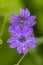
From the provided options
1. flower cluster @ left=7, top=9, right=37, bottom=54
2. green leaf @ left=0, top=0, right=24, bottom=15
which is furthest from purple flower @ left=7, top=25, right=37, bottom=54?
green leaf @ left=0, top=0, right=24, bottom=15

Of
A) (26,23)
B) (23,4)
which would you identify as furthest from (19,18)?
(23,4)

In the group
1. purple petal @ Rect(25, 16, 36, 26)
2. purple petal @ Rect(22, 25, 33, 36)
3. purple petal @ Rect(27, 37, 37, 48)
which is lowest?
purple petal @ Rect(27, 37, 37, 48)

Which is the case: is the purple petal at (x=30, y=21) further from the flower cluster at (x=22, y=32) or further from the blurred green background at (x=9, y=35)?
the blurred green background at (x=9, y=35)

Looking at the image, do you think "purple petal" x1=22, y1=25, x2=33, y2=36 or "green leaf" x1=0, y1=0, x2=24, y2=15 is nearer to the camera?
"purple petal" x1=22, y1=25, x2=33, y2=36

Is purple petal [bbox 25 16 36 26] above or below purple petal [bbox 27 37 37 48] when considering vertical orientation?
above

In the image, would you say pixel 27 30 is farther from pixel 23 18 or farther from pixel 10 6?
pixel 10 6


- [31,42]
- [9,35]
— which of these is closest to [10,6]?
[9,35]

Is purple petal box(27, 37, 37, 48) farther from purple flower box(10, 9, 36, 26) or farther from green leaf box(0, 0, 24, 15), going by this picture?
green leaf box(0, 0, 24, 15)
